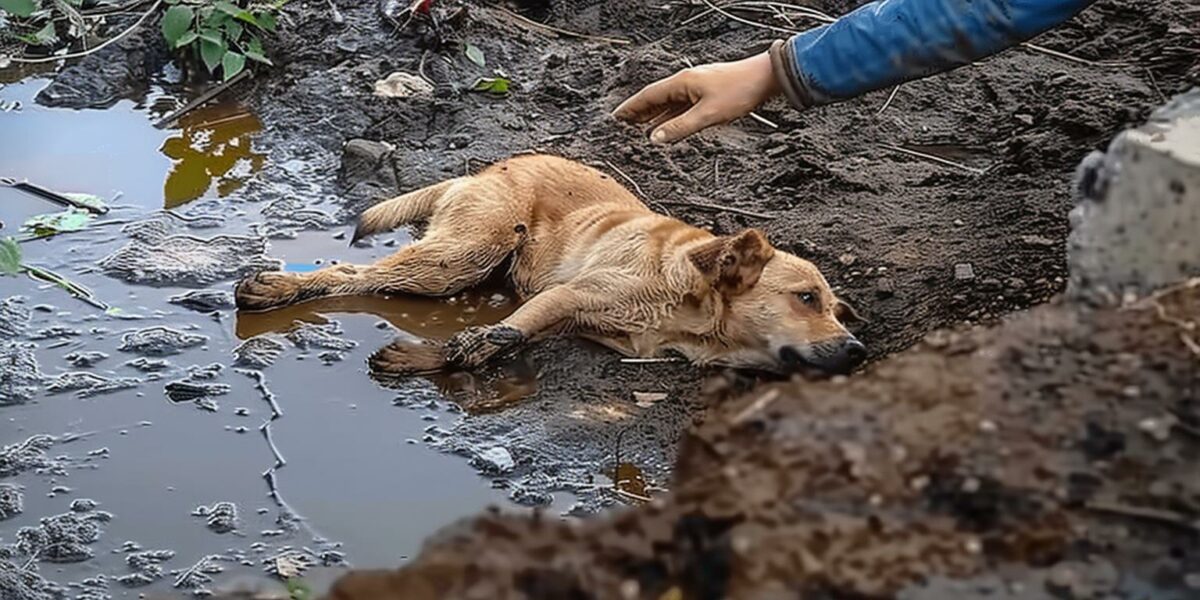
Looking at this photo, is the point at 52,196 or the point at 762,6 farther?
the point at 762,6

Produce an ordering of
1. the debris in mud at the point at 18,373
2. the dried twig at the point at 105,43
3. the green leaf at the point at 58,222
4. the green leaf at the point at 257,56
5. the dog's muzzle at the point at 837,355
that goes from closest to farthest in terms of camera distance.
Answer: the debris in mud at the point at 18,373, the dog's muzzle at the point at 837,355, the green leaf at the point at 58,222, the green leaf at the point at 257,56, the dried twig at the point at 105,43

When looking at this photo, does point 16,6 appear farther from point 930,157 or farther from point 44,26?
point 930,157

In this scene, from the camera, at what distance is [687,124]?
4.83 metres

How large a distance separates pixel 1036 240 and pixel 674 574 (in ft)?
13.3

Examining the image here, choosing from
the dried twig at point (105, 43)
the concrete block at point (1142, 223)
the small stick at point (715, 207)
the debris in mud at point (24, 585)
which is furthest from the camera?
the dried twig at point (105, 43)

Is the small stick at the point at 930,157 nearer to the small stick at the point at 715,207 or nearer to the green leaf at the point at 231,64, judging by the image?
the small stick at the point at 715,207

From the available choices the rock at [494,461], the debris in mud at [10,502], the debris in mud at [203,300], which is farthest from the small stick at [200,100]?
the rock at [494,461]

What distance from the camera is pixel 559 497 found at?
4664 mm

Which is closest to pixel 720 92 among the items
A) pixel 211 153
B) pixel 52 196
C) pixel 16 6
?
pixel 16 6

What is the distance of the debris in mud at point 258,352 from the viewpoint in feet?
17.8

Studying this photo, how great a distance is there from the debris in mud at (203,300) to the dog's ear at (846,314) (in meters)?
2.30

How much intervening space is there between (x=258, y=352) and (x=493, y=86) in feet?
9.51

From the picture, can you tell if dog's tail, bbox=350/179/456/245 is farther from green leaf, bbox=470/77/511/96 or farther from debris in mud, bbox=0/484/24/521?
debris in mud, bbox=0/484/24/521

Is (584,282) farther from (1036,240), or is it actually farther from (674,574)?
(674,574)
